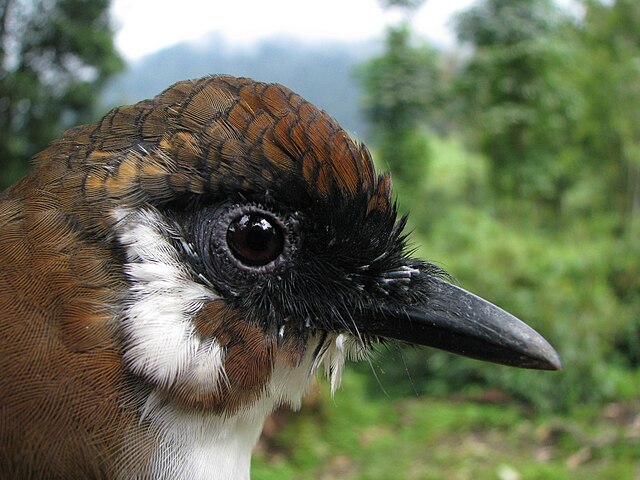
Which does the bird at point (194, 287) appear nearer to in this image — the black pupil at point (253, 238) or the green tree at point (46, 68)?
the black pupil at point (253, 238)

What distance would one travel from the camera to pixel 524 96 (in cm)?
1477

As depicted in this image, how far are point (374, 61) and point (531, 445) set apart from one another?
12036 mm

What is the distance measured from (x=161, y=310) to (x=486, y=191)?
15.3 meters

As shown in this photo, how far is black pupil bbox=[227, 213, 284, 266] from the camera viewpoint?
141cm

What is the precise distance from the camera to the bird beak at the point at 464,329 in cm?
156

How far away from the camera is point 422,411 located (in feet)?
25.8

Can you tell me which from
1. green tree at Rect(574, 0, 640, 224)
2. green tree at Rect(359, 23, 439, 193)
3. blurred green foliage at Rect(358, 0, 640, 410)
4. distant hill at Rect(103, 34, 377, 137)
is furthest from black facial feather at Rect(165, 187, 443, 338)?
green tree at Rect(359, 23, 439, 193)

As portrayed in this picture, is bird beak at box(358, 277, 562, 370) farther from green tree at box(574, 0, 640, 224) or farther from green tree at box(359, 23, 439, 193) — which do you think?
green tree at box(359, 23, 439, 193)

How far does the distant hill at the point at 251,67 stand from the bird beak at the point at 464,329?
578 millimetres

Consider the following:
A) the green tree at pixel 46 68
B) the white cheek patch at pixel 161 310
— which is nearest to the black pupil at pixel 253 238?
the white cheek patch at pixel 161 310

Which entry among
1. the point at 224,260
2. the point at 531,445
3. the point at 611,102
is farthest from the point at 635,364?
the point at 224,260

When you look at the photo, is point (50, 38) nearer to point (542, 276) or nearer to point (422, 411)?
point (422, 411)

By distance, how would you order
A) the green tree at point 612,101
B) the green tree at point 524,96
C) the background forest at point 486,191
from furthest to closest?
the green tree at point 524,96 < the green tree at point 612,101 < the background forest at point 486,191

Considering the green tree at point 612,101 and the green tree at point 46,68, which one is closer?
the green tree at point 46,68
